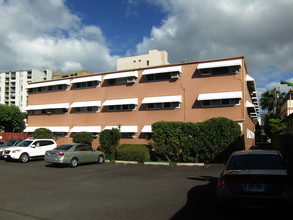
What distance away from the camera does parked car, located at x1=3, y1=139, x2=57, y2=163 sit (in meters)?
19.8

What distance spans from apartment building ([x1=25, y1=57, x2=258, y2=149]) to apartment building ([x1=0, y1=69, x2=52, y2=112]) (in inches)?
3476

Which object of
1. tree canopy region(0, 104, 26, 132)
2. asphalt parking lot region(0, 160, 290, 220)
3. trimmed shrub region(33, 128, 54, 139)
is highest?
tree canopy region(0, 104, 26, 132)

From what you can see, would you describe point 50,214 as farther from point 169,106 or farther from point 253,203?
point 169,106

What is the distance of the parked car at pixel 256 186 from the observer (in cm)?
552

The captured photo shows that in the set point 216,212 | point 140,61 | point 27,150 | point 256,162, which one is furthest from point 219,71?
point 140,61

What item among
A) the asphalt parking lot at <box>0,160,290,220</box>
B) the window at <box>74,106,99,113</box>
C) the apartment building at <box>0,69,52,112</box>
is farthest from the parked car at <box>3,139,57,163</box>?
the apartment building at <box>0,69,52,112</box>

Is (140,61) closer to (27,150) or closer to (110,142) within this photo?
(110,142)

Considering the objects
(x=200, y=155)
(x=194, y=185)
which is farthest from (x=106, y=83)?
(x=194, y=185)

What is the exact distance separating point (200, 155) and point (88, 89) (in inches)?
598

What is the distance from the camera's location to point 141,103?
25141 mm

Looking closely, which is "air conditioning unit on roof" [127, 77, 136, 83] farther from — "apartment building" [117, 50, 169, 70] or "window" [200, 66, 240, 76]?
"apartment building" [117, 50, 169, 70]

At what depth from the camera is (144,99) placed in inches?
962

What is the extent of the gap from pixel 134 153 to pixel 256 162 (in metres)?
14.1

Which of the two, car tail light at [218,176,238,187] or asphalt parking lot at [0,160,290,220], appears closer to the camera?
car tail light at [218,176,238,187]
